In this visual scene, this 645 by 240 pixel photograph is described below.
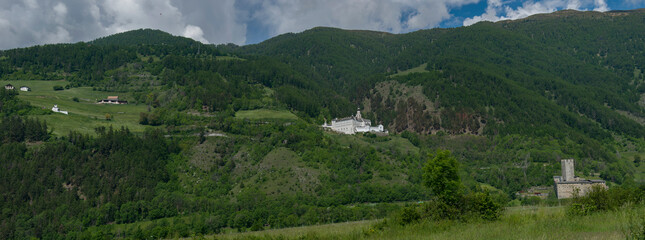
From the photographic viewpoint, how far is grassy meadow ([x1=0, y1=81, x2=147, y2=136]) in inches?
5645

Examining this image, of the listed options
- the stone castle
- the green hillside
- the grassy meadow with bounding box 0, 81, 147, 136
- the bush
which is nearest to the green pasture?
the green hillside

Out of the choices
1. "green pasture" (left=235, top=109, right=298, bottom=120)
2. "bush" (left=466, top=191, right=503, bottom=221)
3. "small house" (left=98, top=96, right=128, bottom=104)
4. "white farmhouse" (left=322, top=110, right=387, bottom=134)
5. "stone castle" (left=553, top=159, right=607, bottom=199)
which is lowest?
"stone castle" (left=553, top=159, right=607, bottom=199)

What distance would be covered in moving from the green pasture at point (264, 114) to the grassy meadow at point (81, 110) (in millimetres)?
35511

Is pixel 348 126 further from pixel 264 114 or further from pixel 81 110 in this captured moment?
pixel 81 110

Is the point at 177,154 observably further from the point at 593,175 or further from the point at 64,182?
the point at 593,175

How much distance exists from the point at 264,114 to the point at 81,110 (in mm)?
63795

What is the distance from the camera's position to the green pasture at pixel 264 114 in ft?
556

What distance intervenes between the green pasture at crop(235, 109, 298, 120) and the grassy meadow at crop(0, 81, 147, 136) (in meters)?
35.5

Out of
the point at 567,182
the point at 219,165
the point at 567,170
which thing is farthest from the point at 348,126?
the point at 567,182

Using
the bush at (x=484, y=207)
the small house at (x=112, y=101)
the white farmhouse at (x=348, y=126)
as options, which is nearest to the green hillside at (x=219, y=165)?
the small house at (x=112, y=101)

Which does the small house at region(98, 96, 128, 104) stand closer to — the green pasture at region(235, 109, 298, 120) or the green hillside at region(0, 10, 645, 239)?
the green hillside at region(0, 10, 645, 239)

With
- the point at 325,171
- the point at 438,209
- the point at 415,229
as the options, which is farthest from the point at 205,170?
the point at 415,229

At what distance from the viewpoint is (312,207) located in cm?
10725

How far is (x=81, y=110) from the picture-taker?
166 metres
